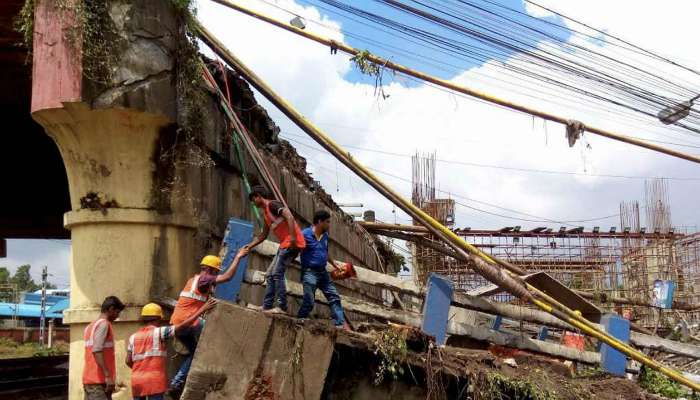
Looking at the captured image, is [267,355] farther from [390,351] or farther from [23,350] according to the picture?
[23,350]

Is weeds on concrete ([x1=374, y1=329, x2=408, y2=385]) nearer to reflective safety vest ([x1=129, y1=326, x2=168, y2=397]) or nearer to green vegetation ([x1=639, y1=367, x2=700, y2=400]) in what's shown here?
reflective safety vest ([x1=129, y1=326, x2=168, y2=397])

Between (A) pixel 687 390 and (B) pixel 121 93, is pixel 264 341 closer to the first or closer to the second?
(B) pixel 121 93

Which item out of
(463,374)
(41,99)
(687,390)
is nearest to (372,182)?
(463,374)

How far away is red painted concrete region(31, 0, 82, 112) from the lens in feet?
18.7

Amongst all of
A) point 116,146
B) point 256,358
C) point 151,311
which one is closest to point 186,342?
point 151,311

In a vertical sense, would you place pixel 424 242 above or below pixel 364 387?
above

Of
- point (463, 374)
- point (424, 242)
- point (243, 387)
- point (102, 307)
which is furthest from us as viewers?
point (424, 242)

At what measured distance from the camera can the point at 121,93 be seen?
5.82 m

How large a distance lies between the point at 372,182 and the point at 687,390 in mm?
5727

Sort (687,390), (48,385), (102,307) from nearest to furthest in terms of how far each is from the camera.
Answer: (102,307) → (687,390) → (48,385)

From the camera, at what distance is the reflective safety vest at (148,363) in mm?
5227

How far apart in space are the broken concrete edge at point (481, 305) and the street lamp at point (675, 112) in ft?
19.8

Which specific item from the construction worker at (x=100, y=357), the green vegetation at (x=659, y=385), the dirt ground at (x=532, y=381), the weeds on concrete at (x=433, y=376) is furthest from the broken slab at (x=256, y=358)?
the green vegetation at (x=659, y=385)

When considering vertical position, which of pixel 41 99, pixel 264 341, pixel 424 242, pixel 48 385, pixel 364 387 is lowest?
pixel 48 385
